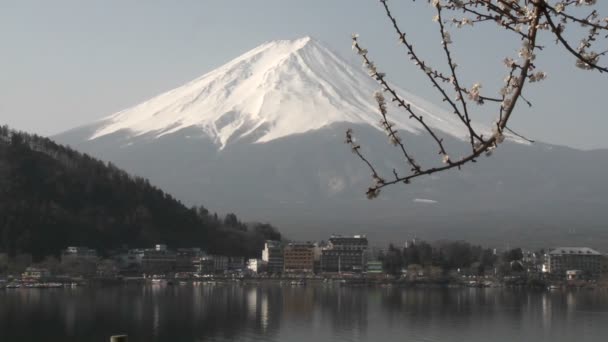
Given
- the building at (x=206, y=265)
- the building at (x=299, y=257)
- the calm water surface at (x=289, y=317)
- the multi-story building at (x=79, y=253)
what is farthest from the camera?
the building at (x=299, y=257)

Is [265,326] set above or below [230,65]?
below

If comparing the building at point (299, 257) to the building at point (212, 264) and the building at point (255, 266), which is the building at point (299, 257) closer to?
the building at point (255, 266)

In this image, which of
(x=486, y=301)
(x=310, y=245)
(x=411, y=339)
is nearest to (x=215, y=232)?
(x=310, y=245)

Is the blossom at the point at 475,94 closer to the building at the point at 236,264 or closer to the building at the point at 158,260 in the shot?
the building at the point at 158,260

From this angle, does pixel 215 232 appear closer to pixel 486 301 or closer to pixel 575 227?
pixel 486 301

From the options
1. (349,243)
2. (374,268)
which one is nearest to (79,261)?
(374,268)

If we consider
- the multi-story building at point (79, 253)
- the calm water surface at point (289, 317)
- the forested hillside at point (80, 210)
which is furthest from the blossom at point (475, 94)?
the forested hillside at point (80, 210)

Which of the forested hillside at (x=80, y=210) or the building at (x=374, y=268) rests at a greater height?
A: the forested hillside at (x=80, y=210)

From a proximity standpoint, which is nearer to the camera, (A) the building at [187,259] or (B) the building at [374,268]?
(A) the building at [187,259]

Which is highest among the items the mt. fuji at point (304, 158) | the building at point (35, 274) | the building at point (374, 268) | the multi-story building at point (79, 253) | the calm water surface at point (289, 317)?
the mt. fuji at point (304, 158)

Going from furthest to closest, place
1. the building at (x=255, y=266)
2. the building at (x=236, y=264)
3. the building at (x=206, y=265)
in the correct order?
the building at (x=236, y=264)
the building at (x=255, y=266)
the building at (x=206, y=265)
